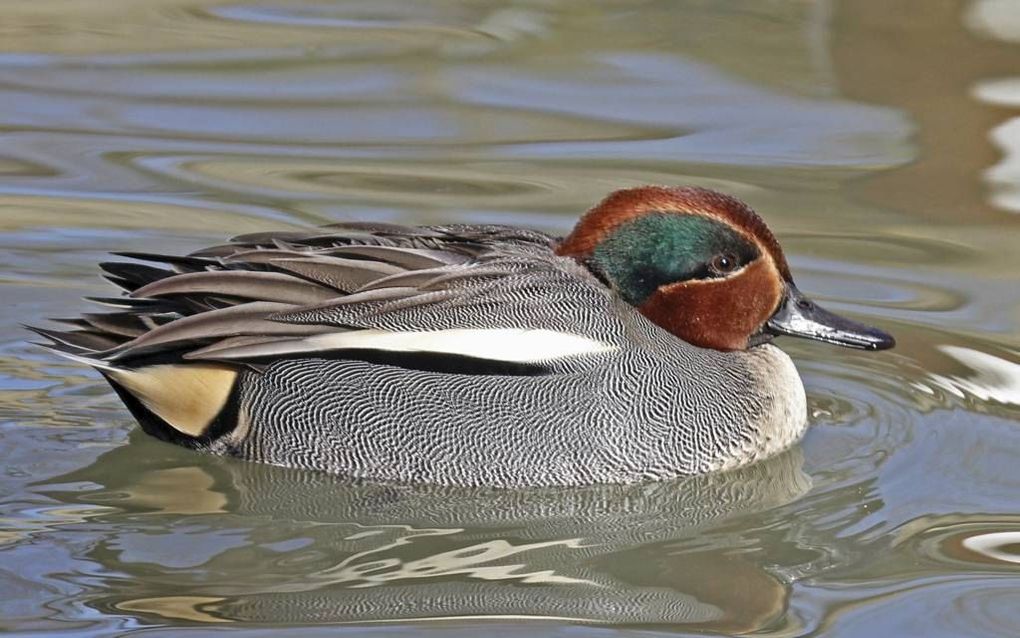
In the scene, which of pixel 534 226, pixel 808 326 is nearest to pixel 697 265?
pixel 808 326

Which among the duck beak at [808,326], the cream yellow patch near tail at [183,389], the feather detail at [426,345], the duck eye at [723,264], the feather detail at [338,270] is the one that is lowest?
the cream yellow patch near tail at [183,389]

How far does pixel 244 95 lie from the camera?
9.48m

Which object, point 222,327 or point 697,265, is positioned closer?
point 222,327

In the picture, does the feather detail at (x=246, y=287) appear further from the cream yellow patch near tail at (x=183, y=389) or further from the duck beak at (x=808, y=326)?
the duck beak at (x=808, y=326)

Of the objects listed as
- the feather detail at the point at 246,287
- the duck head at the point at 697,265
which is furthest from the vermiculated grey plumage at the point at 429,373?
the duck head at the point at 697,265

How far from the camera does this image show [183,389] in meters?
5.59

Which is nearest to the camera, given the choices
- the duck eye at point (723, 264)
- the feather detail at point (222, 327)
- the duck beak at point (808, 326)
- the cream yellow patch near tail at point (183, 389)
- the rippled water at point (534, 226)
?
the rippled water at point (534, 226)

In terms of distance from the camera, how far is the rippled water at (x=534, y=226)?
484cm

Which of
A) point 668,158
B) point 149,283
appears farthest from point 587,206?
point 149,283

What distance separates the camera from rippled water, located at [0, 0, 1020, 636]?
484 centimetres

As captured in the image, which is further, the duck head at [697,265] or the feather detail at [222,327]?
the duck head at [697,265]

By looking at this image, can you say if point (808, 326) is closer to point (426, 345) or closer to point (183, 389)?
point (426, 345)

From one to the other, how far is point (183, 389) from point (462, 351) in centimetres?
89

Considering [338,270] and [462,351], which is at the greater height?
[338,270]
